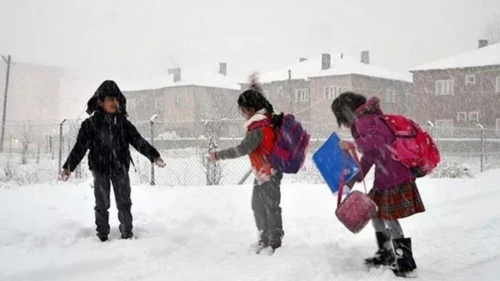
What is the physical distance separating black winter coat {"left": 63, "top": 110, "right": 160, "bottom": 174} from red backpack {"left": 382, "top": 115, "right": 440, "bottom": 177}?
2539 mm

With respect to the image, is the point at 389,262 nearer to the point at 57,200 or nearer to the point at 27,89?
the point at 57,200

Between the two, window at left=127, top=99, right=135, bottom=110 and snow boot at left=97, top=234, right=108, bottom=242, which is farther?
window at left=127, top=99, right=135, bottom=110

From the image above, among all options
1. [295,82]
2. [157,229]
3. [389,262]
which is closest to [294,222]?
[157,229]

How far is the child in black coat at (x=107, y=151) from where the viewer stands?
19.2 feet

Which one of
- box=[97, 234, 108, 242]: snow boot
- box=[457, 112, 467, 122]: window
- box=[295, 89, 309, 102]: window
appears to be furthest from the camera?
box=[295, 89, 309, 102]: window

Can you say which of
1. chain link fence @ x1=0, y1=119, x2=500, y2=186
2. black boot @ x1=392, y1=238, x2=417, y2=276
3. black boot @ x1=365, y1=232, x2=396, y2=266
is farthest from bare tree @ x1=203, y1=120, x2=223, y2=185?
black boot @ x1=392, y1=238, x2=417, y2=276

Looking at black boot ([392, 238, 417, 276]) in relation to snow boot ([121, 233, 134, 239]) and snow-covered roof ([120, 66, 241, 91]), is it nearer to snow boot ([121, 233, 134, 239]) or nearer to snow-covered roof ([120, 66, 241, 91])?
snow boot ([121, 233, 134, 239])

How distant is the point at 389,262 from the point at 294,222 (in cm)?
244

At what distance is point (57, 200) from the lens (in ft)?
25.8

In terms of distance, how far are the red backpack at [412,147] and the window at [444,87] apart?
4275 centimetres

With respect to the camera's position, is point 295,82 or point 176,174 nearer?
point 176,174

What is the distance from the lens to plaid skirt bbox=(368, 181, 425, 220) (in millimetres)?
4734

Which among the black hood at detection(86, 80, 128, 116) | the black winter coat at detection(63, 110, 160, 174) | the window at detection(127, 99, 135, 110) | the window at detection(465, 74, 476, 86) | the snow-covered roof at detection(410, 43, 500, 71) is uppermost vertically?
the snow-covered roof at detection(410, 43, 500, 71)

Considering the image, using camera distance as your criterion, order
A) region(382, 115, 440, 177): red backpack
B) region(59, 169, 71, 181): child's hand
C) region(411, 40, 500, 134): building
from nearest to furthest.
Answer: region(382, 115, 440, 177): red backpack
region(59, 169, 71, 181): child's hand
region(411, 40, 500, 134): building
